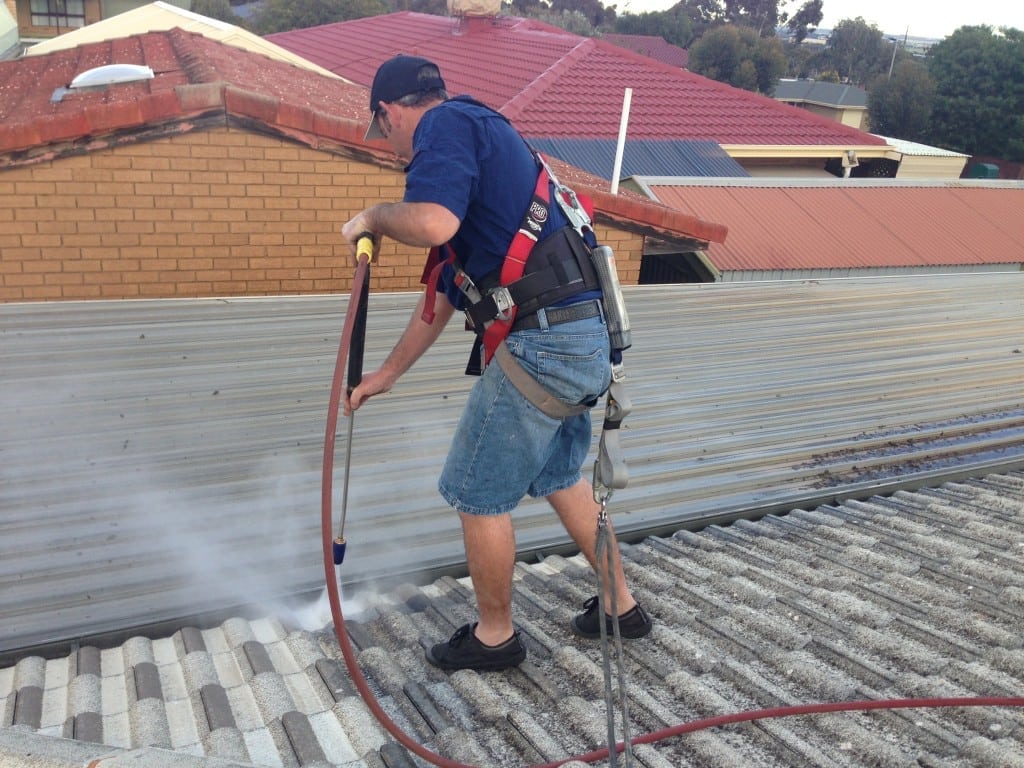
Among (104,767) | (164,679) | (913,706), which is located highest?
(104,767)

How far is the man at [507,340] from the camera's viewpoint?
2348mm

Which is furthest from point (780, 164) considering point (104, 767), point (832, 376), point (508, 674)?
point (104, 767)

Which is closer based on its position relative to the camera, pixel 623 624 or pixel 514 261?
pixel 514 261

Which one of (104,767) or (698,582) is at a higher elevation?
(104,767)

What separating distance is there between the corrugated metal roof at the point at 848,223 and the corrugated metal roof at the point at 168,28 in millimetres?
4834

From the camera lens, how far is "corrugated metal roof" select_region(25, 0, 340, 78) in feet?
35.2

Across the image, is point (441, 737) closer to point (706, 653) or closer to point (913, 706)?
point (706, 653)

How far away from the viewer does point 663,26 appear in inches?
2692

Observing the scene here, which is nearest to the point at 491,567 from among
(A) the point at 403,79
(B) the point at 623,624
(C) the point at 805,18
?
(B) the point at 623,624

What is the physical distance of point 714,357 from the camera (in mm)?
5227

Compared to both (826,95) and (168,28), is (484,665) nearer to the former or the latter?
(168,28)

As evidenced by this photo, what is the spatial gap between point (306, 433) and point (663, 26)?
233 ft

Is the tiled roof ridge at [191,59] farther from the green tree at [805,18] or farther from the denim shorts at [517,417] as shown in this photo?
the green tree at [805,18]

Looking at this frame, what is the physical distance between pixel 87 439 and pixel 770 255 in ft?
21.6
